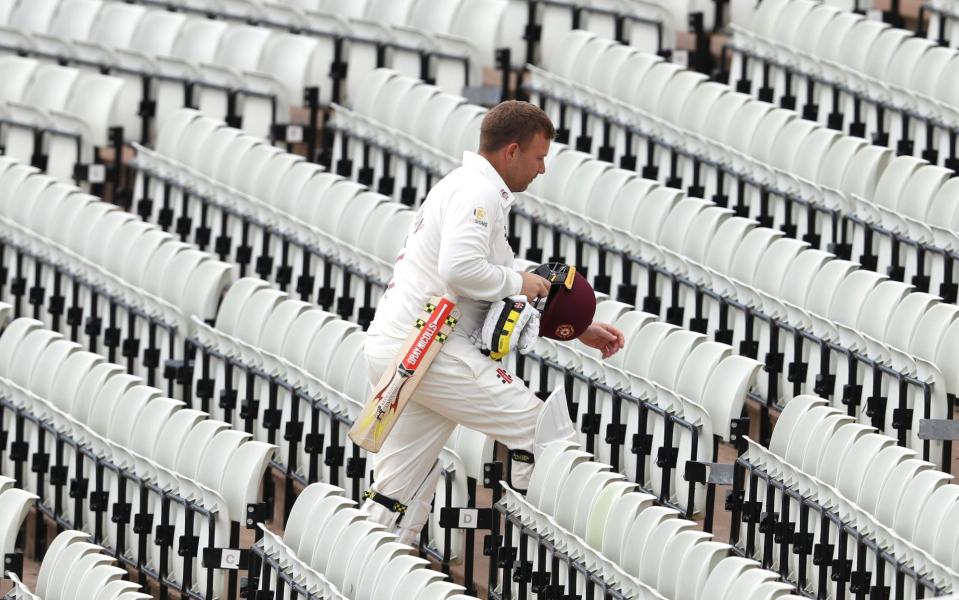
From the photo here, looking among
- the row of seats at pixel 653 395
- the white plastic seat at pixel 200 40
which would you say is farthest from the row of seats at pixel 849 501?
the white plastic seat at pixel 200 40

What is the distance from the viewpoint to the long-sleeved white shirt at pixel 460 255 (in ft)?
12.1

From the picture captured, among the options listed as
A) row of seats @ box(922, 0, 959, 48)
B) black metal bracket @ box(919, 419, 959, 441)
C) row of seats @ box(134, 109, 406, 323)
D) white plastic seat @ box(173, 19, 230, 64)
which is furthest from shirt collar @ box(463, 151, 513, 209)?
white plastic seat @ box(173, 19, 230, 64)

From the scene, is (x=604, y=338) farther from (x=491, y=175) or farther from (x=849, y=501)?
(x=849, y=501)

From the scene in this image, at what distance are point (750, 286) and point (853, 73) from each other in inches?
60.0

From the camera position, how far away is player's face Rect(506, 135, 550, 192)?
3.80m

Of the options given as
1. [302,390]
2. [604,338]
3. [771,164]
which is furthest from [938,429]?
[771,164]

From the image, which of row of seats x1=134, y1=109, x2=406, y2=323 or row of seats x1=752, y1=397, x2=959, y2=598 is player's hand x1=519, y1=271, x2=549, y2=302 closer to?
row of seats x1=752, y1=397, x2=959, y2=598

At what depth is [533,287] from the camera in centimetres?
379

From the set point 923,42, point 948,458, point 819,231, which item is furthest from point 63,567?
point 923,42

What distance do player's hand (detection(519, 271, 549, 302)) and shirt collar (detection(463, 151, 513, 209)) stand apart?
5.6 inches

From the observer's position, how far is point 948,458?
4.70 meters

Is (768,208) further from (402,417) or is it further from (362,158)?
(402,417)

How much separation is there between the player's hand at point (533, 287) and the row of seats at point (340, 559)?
56 cm

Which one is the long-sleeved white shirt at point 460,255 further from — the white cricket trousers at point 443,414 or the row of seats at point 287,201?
the row of seats at point 287,201
